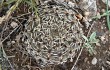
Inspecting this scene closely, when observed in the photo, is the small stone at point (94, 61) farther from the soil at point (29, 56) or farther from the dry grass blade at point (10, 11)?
the dry grass blade at point (10, 11)

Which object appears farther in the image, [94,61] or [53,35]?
[94,61]

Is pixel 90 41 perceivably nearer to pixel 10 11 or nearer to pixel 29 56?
pixel 29 56

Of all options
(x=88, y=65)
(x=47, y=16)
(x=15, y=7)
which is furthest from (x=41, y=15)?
(x=88, y=65)

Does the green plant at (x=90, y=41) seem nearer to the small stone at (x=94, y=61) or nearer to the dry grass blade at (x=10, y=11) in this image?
the small stone at (x=94, y=61)

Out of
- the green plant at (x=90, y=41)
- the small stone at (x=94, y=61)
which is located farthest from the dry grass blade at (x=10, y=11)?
the small stone at (x=94, y=61)

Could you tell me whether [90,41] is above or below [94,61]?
above

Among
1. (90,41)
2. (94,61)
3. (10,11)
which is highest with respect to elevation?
(10,11)

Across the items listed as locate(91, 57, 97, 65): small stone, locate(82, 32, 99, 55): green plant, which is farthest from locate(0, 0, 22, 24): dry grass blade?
locate(91, 57, 97, 65): small stone

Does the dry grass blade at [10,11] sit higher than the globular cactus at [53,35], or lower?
higher

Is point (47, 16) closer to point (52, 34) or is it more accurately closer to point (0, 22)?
point (52, 34)

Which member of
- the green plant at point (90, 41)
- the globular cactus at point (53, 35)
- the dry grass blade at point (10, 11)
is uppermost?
the dry grass blade at point (10, 11)

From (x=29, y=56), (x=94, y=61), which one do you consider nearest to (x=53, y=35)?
(x=29, y=56)

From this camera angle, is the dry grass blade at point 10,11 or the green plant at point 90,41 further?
the green plant at point 90,41
